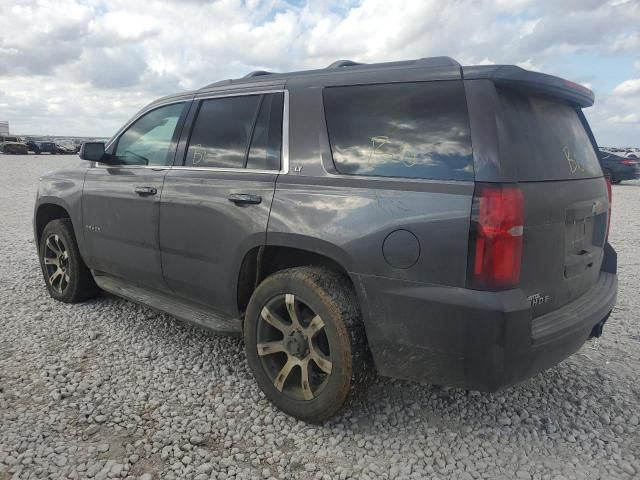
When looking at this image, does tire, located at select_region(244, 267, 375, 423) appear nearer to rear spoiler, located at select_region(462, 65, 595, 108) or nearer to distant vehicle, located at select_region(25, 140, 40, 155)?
rear spoiler, located at select_region(462, 65, 595, 108)

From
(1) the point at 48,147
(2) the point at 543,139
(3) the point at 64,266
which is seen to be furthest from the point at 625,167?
(1) the point at 48,147

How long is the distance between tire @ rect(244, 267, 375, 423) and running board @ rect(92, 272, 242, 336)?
26 cm

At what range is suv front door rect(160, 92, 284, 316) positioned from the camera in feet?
9.95

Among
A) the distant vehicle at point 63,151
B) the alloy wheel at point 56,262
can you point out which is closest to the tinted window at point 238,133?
the alloy wheel at point 56,262

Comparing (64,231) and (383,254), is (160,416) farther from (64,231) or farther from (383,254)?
(64,231)

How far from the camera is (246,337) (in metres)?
3.05

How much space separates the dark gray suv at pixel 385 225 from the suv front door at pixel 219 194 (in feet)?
0.04

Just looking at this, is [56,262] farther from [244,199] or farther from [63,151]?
[63,151]

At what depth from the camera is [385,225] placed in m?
2.45

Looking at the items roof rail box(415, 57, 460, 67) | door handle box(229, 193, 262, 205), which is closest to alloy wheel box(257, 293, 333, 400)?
door handle box(229, 193, 262, 205)

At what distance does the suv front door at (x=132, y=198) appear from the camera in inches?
146

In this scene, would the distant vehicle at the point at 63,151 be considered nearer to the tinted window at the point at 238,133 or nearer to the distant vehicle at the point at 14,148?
the distant vehicle at the point at 14,148

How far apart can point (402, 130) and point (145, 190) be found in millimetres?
2015

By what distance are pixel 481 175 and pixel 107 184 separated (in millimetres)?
3007
